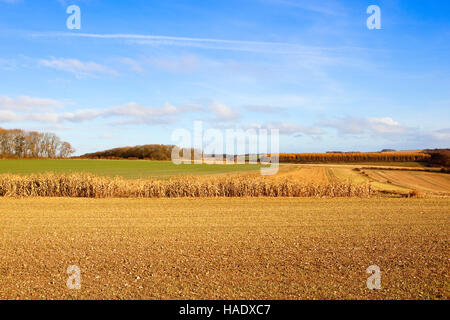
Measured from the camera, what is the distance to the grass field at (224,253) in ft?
22.7

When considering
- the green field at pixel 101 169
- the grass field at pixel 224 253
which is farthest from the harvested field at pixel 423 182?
the green field at pixel 101 169

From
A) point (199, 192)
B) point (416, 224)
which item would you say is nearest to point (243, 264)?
point (416, 224)

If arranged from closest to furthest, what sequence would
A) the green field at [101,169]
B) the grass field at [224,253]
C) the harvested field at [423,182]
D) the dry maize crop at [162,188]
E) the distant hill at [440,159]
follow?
the grass field at [224,253] → the dry maize crop at [162,188] → the harvested field at [423,182] → the green field at [101,169] → the distant hill at [440,159]

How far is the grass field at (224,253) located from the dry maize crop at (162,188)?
18.7 ft

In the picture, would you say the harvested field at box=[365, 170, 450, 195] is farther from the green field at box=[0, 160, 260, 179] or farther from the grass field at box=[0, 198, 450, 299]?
the green field at box=[0, 160, 260, 179]

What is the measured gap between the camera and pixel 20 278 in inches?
294

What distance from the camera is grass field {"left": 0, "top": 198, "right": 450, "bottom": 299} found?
6922 millimetres

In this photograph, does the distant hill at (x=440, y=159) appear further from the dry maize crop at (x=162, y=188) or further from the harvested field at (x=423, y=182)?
the dry maize crop at (x=162, y=188)

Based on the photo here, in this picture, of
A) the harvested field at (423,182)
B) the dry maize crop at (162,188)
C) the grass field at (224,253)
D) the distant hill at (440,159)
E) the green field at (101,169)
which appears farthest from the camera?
the distant hill at (440,159)

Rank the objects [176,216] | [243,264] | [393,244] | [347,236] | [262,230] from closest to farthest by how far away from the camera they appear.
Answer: [243,264] → [393,244] → [347,236] → [262,230] → [176,216]

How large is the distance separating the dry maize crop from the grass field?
5.71 m

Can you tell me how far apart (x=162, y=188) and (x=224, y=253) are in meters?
14.3
